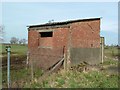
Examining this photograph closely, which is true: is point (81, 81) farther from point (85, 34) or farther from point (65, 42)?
point (85, 34)

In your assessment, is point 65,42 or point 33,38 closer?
point 65,42

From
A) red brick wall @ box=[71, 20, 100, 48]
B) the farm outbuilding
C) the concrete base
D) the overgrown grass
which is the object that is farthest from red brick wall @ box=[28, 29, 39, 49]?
the overgrown grass

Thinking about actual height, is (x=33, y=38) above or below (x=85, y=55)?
above

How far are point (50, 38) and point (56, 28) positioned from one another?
3.75ft

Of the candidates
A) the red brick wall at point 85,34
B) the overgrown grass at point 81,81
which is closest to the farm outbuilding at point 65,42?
the red brick wall at point 85,34

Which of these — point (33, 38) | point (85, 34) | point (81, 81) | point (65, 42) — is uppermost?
point (85, 34)

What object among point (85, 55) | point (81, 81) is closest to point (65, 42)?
point (85, 55)

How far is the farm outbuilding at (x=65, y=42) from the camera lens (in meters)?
16.2

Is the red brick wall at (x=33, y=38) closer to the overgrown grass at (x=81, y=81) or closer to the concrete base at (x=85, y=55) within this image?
the concrete base at (x=85, y=55)

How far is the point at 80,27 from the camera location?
16906 millimetres

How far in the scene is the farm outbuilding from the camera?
53.1 ft

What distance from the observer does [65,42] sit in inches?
640

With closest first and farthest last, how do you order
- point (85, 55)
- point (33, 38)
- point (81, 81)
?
point (81, 81)
point (85, 55)
point (33, 38)

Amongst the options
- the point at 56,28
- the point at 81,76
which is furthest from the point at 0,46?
the point at 81,76
